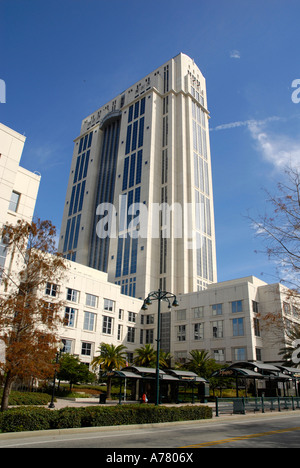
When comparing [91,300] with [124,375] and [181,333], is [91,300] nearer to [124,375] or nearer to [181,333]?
[181,333]

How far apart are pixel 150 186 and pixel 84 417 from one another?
2887 inches

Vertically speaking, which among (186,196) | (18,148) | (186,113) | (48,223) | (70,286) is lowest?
(48,223)

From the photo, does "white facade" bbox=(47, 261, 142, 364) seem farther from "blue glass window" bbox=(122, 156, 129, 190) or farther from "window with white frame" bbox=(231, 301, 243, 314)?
"blue glass window" bbox=(122, 156, 129, 190)

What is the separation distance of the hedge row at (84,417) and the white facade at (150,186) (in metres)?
56.2

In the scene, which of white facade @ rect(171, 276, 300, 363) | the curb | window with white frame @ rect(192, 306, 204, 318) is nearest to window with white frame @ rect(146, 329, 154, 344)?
white facade @ rect(171, 276, 300, 363)

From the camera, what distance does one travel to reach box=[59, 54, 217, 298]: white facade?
79.4m

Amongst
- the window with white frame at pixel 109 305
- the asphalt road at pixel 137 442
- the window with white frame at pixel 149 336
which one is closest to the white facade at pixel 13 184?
the asphalt road at pixel 137 442

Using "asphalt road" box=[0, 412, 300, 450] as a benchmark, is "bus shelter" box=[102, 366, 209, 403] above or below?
above

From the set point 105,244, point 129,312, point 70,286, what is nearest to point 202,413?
point 70,286

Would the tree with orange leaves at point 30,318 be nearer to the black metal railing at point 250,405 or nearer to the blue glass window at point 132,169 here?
the black metal railing at point 250,405

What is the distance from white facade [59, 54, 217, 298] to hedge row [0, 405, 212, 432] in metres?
56.2
